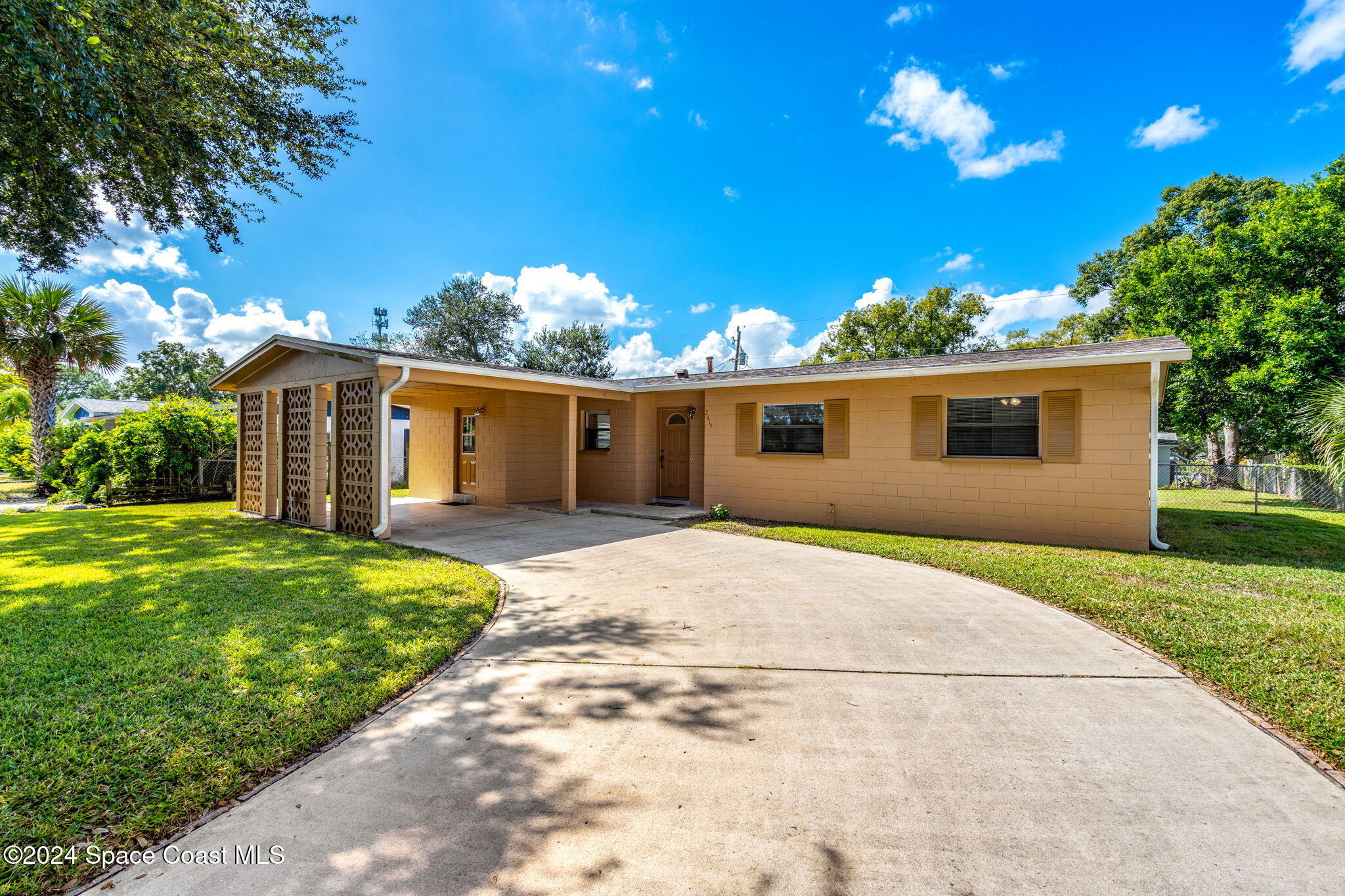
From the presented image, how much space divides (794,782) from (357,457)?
823 cm

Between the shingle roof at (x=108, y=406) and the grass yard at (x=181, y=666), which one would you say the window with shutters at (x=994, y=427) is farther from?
the shingle roof at (x=108, y=406)

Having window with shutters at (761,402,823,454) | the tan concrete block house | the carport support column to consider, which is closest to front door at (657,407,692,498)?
the tan concrete block house

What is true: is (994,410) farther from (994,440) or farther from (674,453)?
(674,453)

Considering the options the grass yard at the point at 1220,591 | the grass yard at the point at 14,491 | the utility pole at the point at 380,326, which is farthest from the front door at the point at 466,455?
the utility pole at the point at 380,326

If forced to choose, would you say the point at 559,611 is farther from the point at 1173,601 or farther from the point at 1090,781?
the point at 1173,601

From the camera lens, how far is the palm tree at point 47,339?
41.9 ft

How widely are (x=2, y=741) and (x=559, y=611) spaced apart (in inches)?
119

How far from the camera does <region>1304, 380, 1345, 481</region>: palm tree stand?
6227 millimetres

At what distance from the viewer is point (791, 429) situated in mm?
10172

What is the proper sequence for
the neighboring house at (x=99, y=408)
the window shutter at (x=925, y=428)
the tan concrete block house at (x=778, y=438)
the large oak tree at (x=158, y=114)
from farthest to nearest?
the neighboring house at (x=99, y=408) < the window shutter at (x=925, y=428) < the tan concrete block house at (x=778, y=438) < the large oak tree at (x=158, y=114)

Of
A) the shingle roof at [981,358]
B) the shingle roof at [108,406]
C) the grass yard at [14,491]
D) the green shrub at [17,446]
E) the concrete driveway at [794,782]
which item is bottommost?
the concrete driveway at [794,782]

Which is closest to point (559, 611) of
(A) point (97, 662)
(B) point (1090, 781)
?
(A) point (97, 662)

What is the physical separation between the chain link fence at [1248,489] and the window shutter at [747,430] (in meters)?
9.36

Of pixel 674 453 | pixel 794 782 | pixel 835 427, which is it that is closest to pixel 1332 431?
pixel 835 427
